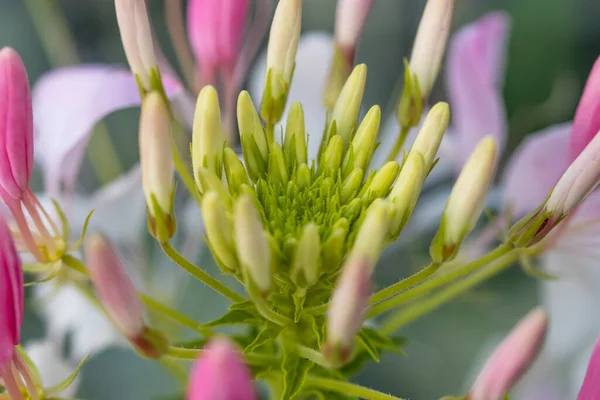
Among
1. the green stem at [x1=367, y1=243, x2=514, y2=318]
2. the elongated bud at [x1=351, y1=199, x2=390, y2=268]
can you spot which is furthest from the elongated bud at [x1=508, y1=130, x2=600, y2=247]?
the elongated bud at [x1=351, y1=199, x2=390, y2=268]

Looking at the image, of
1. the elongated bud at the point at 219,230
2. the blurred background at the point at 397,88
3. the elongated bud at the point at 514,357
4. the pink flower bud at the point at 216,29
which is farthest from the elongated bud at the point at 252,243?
the blurred background at the point at 397,88

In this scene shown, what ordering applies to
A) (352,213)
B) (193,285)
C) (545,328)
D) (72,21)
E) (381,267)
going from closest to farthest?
(545,328) → (352,213) → (193,285) → (381,267) → (72,21)

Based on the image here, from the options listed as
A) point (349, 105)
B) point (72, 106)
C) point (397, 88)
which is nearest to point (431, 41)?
point (349, 105)

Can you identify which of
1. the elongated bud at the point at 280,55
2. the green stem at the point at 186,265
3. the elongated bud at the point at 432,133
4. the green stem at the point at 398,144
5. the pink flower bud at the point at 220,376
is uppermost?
the elongated bud at the point at 280,55

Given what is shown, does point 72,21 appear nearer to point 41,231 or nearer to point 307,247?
point 41,231

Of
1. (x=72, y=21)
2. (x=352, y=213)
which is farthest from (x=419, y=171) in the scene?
(x=72, y=21)

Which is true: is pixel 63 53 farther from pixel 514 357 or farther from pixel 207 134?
pixel 514 357

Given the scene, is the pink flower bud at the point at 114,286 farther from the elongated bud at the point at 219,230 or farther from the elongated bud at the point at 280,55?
the elongated bud at the point at 280,55
